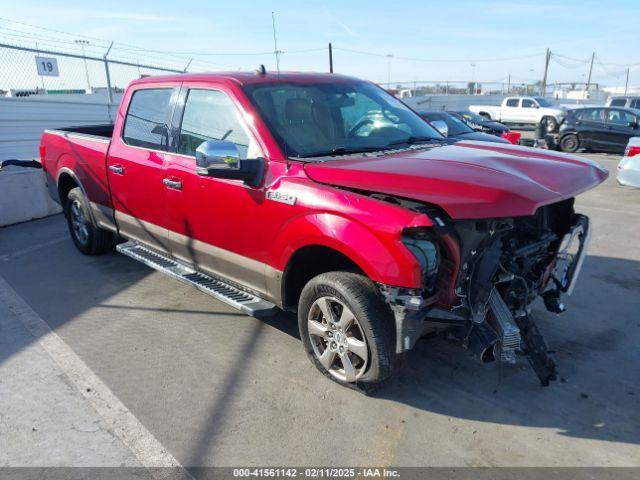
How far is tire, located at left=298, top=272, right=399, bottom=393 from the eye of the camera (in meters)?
2.95

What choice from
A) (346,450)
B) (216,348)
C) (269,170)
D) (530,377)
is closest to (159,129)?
(269,170)

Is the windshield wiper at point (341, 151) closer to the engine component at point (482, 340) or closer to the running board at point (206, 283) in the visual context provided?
the running board at point (206, 283)

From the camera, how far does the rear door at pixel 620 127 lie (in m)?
14.7

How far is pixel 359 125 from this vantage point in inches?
157

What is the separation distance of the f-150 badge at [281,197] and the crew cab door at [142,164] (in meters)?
1.40

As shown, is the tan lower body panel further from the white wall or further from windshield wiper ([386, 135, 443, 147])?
the white wall

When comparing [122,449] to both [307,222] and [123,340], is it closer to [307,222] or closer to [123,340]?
[123,340]

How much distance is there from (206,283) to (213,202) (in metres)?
0.75

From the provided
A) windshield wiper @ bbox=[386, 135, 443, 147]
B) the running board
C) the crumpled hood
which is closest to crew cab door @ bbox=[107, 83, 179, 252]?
the running board

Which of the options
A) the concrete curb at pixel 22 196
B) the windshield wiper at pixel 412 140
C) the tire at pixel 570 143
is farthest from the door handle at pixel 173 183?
the tire at pixel 570 143

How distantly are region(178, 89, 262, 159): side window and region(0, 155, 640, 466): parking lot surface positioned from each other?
4.98 ft

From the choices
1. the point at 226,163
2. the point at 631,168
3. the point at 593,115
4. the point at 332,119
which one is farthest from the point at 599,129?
the point at 226,163

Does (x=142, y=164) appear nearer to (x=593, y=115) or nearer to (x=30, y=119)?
(x=30, y=119)

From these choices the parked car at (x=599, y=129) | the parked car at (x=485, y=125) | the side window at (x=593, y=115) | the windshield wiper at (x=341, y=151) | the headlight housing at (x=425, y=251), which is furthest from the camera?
the parked car at (x=485, y=125)
